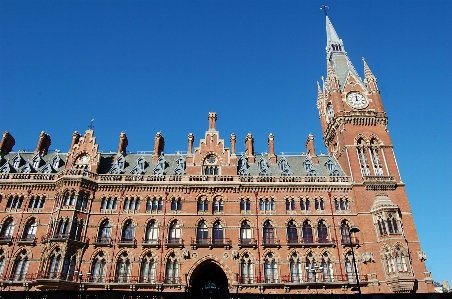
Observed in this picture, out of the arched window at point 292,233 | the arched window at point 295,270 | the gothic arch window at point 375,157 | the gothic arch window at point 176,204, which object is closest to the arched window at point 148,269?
the gothic arch window at point 176,204

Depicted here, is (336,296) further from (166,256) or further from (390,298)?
(166,256)

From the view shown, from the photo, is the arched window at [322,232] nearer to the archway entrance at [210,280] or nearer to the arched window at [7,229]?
the archway entrance at [210,280]

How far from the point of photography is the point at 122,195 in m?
40.2

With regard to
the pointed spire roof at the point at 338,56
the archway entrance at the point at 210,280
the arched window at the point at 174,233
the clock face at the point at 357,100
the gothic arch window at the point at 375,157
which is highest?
the pointed spire roof at the point at 338,56

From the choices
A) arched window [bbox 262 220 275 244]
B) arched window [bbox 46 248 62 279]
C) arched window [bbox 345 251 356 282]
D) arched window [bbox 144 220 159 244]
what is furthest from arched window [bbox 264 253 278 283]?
arched window [bbox 46 248 62 279]

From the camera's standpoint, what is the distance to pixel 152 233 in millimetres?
38375

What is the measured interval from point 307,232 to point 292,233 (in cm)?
169

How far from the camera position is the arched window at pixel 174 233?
124 feet

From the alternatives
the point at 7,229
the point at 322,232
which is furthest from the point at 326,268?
the point at 7,229

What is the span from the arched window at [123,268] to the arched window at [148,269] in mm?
1515

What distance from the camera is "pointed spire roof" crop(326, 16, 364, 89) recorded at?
170 ft

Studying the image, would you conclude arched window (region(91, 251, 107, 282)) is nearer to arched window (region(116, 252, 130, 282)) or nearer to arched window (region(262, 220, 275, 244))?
arched window (region(116, 252, 130, 282))

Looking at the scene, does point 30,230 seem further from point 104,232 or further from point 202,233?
point 202,233

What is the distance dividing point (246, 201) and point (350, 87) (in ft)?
75.6
